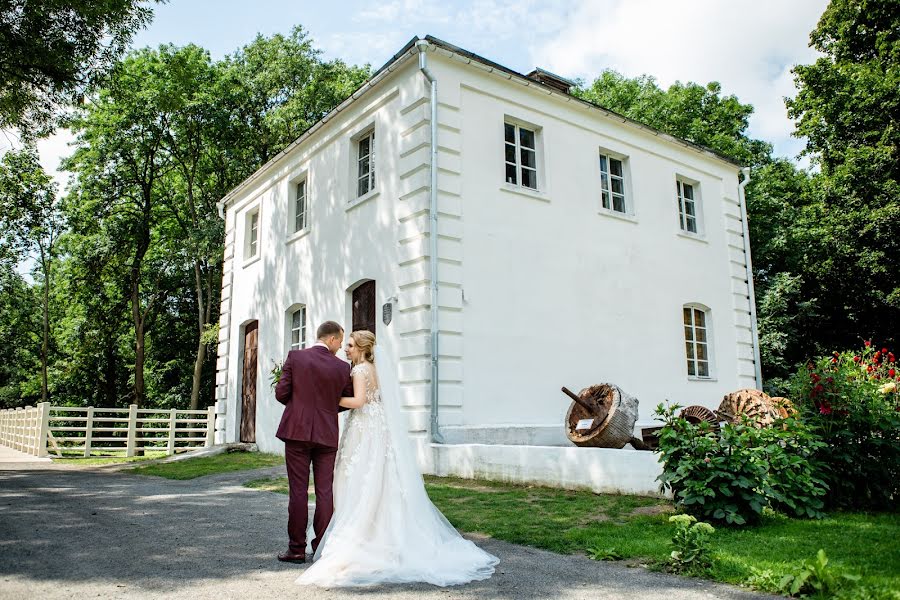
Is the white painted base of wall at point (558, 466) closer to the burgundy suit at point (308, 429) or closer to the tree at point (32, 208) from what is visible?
the burgundy suit at point (308, 429)

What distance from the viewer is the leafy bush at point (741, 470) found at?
5.79 metres

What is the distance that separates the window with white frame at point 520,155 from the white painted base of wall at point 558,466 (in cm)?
521

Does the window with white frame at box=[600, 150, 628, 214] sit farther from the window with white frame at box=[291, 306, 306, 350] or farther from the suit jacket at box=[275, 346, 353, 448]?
the suit jacket at box=[275, 346, 353, 448]

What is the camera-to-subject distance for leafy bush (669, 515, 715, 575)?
4.52m

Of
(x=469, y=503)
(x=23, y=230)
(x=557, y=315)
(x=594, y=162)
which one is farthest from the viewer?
(x=23, y=230)

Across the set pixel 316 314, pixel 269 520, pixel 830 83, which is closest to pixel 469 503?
pixel 269 520

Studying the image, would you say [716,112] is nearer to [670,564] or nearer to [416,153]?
[416,153]

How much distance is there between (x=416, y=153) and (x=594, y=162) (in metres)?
4.18

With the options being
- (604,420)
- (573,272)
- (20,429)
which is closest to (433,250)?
(573,272)

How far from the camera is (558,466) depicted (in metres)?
8.33

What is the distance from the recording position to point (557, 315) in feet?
39.6

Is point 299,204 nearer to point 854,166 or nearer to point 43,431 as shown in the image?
point 43,431

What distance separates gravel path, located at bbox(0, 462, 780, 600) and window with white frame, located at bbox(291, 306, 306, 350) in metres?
6.58

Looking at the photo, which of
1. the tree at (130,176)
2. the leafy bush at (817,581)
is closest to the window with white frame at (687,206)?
the leafy bush at (817,581)
